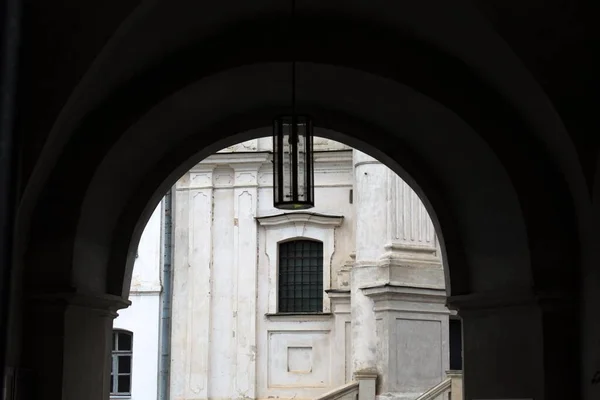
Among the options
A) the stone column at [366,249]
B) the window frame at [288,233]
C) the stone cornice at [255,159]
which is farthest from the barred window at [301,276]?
the stone column at [366,249]

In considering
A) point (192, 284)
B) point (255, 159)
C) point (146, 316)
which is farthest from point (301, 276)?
point (146, 316)

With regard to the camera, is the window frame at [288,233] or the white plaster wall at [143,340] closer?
the white plaster wall at [143,340]

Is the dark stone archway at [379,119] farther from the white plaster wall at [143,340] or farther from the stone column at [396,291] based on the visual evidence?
the white plaster wall at [143,340]

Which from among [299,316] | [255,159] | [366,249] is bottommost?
[299,316]

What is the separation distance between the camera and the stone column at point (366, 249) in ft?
78.3

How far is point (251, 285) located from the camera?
27.4 m

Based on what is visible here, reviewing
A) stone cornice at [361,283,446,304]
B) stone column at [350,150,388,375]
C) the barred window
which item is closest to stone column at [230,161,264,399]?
the barred window

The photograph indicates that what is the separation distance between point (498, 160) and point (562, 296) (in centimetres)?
121

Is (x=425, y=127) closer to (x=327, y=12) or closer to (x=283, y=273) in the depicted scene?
(x=327, y=12)

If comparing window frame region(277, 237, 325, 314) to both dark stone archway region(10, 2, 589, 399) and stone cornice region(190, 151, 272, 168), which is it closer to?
stone cornice region(190, 151, 272, 168)

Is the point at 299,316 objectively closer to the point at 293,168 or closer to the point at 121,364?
the point at 121,364

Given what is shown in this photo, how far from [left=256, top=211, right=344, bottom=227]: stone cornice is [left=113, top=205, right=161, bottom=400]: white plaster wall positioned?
9.50ft

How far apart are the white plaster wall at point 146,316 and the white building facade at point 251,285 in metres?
0.03

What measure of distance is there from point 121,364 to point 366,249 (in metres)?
7.40
